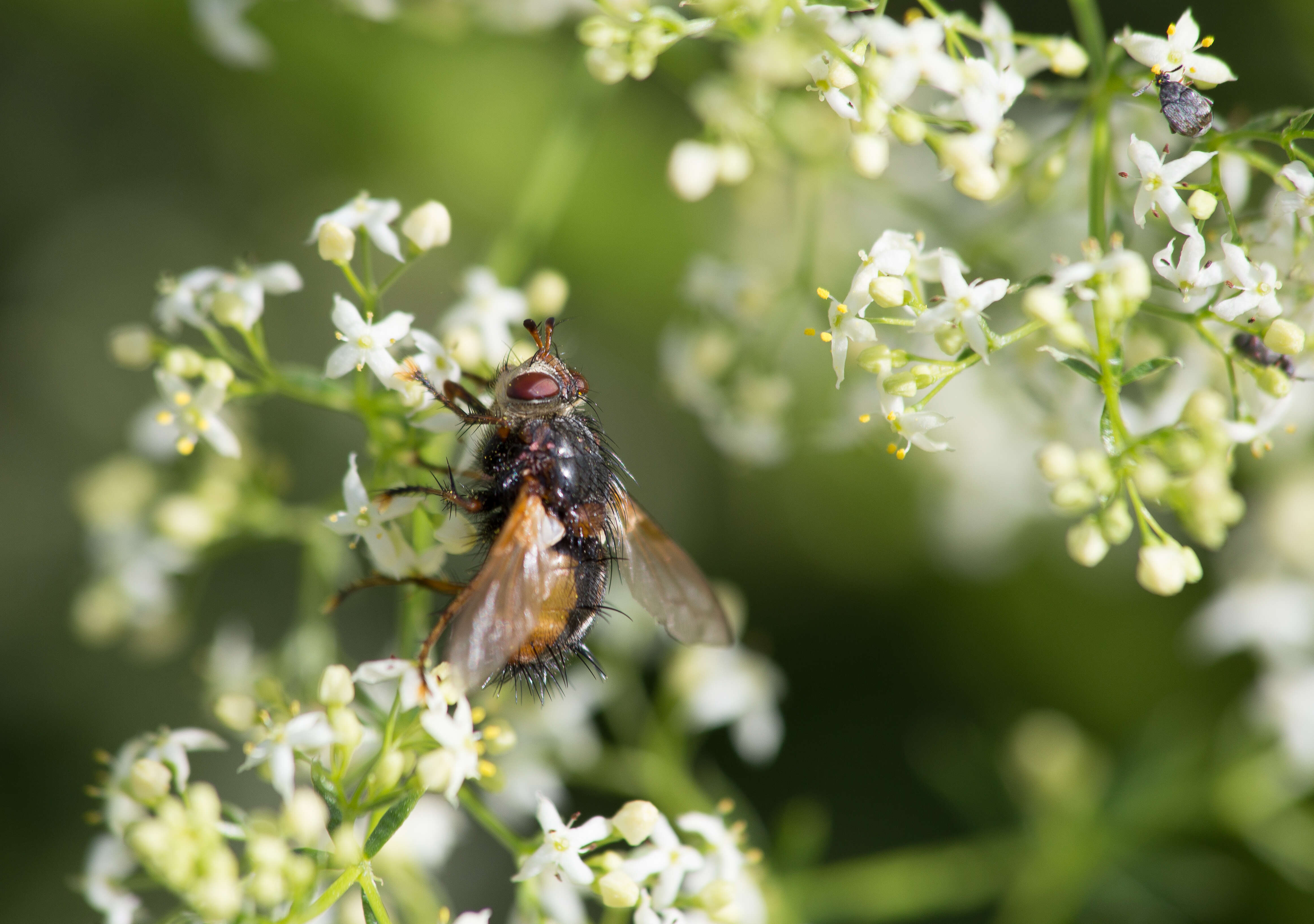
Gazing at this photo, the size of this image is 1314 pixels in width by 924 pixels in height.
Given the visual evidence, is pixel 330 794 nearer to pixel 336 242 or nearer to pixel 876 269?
pixel 336 242

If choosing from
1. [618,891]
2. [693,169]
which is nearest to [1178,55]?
[693,169]

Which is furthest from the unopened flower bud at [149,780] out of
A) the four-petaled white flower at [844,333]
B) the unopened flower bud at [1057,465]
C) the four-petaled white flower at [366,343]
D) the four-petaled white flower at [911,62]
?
the four-petaled white flower at [911,62]

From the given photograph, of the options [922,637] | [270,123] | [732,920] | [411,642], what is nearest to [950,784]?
[922,637]

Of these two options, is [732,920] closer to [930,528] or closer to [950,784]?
[950,784]

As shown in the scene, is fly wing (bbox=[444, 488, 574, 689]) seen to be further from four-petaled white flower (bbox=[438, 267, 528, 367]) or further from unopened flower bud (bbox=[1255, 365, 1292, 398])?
unopened flower bud (bbox=[1255, 365, 1292, 398])

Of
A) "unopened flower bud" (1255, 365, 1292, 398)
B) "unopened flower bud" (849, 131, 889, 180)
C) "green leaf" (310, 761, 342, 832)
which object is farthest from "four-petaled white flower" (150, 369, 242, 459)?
"unopened flower bud" (1255, 365, 1292, 398)

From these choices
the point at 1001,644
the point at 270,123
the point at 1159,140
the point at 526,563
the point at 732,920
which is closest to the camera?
the point at 526,563
